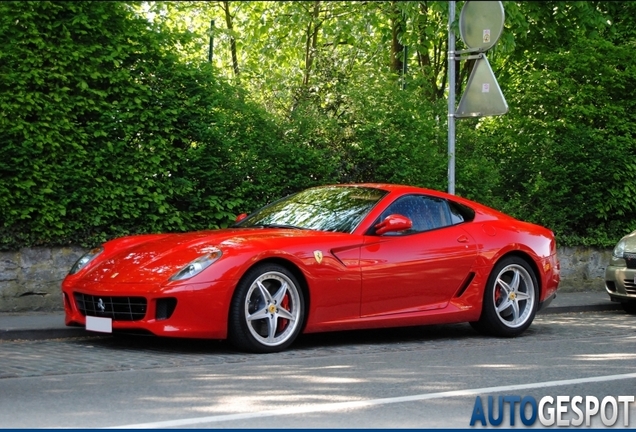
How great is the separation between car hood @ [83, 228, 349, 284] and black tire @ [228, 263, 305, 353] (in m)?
0.23

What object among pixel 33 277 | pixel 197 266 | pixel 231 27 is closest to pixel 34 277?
pixel 33 277

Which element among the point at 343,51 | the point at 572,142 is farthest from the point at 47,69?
the point at 343,51

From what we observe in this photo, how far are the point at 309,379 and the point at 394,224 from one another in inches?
94.3

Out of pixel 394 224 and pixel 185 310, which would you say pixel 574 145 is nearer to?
pixel 394 224

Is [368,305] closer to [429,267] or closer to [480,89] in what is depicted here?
[429,267]

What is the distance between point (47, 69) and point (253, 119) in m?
2.61

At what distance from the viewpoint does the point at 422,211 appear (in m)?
10.6

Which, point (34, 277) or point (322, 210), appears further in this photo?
point (34, 277)

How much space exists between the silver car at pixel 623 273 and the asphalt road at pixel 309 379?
8.73ft

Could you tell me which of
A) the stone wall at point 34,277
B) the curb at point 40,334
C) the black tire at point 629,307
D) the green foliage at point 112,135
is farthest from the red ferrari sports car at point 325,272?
the black tire at point 629,307

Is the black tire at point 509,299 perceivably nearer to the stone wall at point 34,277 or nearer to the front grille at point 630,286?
the front grille at point 630,286

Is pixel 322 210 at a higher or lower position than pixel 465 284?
higher

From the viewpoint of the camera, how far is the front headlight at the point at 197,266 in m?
8.90

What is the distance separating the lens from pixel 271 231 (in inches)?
388
